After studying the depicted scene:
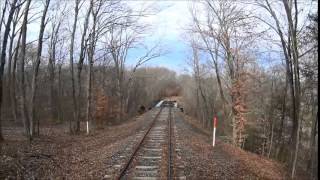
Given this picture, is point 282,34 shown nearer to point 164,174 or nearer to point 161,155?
point 161,155

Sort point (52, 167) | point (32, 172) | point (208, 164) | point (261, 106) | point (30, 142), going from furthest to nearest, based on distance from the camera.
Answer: point (261, 106) < point (30, 142) < point (208, 164) < point (52, 167) < point (32, 172)

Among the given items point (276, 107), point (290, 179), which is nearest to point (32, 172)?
point (290, 179)

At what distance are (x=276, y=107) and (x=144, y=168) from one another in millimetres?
20624

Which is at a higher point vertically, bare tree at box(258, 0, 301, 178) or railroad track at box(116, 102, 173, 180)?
bare tree at box(258, 0, 301, 178)

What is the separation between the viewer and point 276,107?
30.6 m

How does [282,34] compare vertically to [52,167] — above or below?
above

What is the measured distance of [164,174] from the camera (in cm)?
1116

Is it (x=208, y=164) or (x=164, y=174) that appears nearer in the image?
(x=164, y=174)

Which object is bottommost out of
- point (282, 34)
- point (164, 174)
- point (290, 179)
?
point (290, 179)

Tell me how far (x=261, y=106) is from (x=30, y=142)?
22862mm

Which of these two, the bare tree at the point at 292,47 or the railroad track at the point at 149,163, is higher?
the bare tree at the point at 292,47

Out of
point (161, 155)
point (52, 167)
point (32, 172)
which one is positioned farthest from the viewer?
point (161, 155)

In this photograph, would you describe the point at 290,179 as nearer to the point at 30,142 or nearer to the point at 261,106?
the point at 30,142

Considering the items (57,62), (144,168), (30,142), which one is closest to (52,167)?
(144,168)
